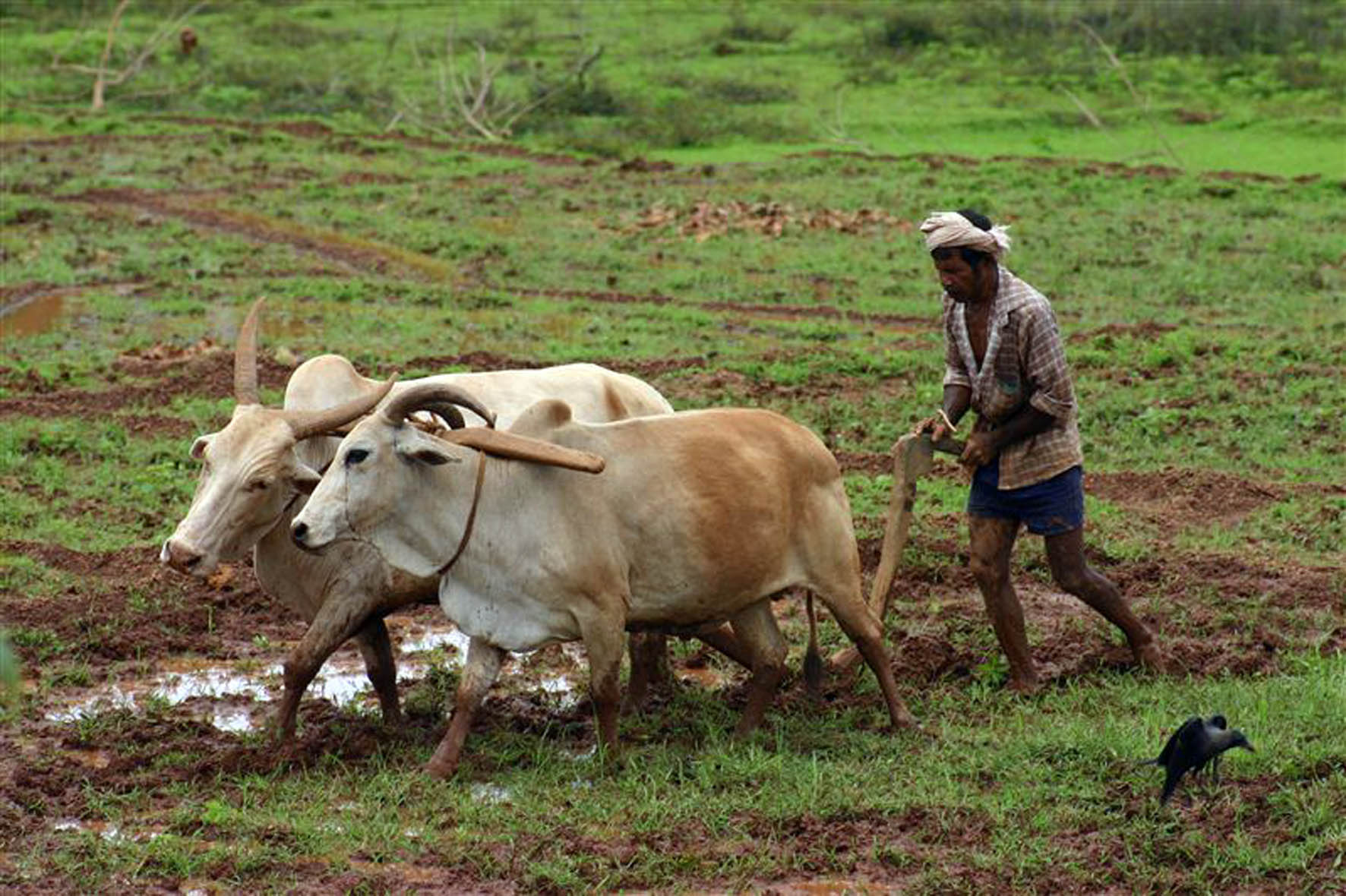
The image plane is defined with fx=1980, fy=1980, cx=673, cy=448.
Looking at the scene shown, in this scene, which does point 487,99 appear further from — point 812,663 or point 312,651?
point 312,651

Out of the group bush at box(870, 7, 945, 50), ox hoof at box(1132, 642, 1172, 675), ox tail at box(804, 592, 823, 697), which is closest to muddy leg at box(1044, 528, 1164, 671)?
ox hoof at box(1132, 642, 1172, 675)

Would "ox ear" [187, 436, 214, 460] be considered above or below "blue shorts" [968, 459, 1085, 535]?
above

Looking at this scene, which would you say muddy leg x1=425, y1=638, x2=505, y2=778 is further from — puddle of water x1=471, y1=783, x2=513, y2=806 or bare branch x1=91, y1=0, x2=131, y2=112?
bare branch x1=91, y1=0, x2=131, y2=112

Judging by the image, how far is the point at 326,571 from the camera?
276 inches

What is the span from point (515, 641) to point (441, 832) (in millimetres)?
798

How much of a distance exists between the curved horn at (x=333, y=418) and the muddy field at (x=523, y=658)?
1.08 meters

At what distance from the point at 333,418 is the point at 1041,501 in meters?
2.53

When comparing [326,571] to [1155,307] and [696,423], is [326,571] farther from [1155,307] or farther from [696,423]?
[1155,307]

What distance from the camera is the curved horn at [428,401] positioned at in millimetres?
6487

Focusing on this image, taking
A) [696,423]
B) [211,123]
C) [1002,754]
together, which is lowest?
[211,123]

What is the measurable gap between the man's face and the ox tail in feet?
4.04

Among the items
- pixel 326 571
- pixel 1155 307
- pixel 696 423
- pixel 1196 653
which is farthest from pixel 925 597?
pixel 1155 307

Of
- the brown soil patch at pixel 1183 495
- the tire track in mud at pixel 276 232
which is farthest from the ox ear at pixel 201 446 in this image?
the tire track in mud at pixel 276 232

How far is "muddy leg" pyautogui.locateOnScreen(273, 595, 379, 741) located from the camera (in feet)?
22.4
